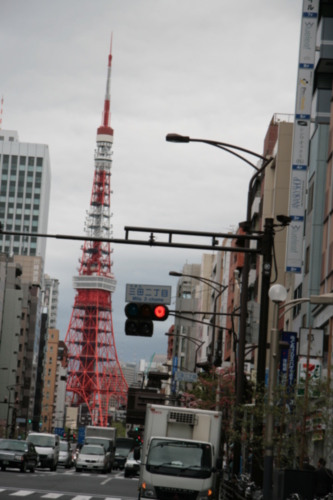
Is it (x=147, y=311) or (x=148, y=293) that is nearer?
(x=147, y=311)

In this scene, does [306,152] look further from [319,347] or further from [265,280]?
[265,280]

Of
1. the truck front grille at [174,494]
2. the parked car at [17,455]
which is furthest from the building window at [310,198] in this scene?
the truck front grille at [174,494]

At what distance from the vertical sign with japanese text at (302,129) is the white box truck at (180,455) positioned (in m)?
19.6

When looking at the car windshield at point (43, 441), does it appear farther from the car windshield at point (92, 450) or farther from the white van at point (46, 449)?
the car windshield at point (92, 450)

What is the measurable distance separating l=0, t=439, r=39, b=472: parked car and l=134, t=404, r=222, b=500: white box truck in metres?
21.5

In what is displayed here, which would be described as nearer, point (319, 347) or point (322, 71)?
point (319, 347)

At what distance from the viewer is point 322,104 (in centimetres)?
4591

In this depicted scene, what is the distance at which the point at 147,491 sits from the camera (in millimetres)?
24391

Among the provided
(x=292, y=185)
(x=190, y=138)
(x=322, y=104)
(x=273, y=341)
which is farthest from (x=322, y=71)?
(x=273, y=341)

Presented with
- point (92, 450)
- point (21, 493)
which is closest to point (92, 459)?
point (92, 450)

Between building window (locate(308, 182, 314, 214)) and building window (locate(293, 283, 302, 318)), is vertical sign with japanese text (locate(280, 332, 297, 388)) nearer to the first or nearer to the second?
building window (locate(308, 182, 314, 214))

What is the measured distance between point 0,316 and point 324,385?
118 meters

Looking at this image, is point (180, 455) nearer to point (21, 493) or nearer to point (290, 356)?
point (21, 493)

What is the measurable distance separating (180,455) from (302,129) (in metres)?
22.9
